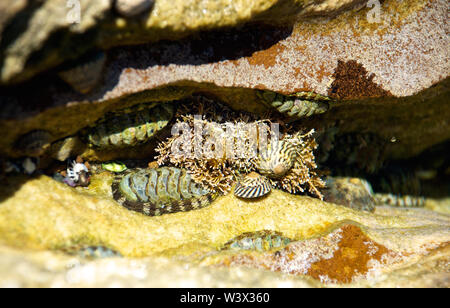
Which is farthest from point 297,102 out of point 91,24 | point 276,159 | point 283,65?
point 91,24

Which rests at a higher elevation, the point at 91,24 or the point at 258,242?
the point at 91,24

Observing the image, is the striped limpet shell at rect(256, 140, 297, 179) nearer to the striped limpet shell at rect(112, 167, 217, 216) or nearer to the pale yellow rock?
the pale yellow rock

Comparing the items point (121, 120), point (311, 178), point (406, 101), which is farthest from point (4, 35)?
point (406, 101)

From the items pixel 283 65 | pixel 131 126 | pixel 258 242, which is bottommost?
pixel 258 242

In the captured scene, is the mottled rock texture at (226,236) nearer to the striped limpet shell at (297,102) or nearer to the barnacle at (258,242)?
the barnacle at (258,242)
